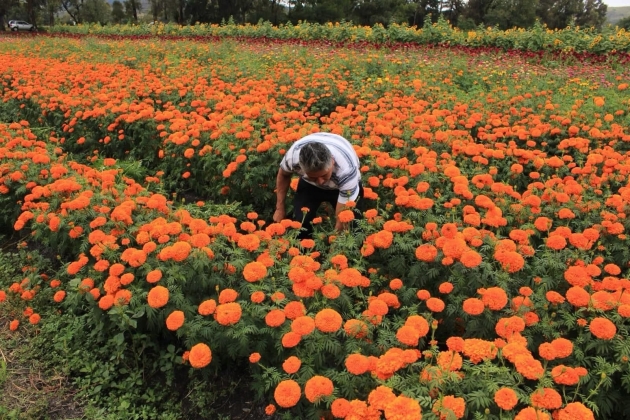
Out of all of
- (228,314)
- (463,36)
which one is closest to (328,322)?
(228,314)

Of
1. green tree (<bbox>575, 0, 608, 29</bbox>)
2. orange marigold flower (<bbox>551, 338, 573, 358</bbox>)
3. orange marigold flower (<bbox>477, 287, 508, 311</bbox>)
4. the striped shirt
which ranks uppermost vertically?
green tree (<bbox>575, 0, 608, 29</bbox>)

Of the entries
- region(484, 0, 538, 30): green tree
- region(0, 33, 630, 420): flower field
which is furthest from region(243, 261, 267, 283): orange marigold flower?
region(484, 0, 538, 30): green tree

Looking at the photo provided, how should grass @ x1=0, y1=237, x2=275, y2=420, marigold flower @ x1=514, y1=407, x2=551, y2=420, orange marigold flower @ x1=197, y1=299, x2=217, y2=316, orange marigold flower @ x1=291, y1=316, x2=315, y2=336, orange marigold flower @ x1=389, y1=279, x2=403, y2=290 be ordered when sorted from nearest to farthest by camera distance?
marigold flower @ x1=514, y1=407, x2=551, y2=420, orange marigold flower @ x1=291, y1=316, x2=315, y2=336, orange marigold flower @ x1=197, y1=299, x2=217, y2=316, orange marigold flower @ x1=389, y1=279, x2=403, y2=290, grass @ x1=0, y1=237, x2=275, y2=420

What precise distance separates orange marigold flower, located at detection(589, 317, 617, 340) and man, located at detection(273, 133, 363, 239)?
1755 mm

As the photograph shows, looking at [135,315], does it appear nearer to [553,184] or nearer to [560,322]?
[560,322]

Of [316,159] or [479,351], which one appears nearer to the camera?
[479,351]

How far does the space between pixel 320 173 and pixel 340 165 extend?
0.99ft

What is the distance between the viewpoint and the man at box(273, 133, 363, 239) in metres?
3.17

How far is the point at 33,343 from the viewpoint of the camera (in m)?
3.15

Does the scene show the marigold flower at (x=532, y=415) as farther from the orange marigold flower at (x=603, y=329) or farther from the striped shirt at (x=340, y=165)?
the striped shirt at (x=340, y=165)

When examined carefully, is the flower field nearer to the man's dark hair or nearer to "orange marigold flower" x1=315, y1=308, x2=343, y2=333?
"orange marigold flower" x1=315, y1=308, x2=343, y2=333

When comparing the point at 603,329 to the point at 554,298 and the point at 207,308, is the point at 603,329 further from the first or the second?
the point at 207,308

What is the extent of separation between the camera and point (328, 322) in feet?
6.83

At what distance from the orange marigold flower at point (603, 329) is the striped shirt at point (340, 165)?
1806mm
